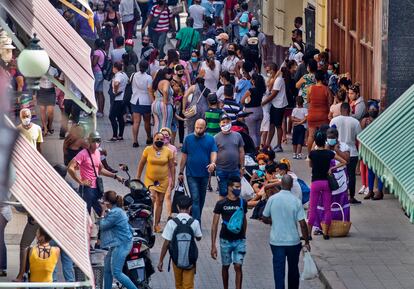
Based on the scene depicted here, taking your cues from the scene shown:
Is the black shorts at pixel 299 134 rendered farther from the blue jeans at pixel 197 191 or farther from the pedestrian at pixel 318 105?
the blue jeans at pixel 197 191

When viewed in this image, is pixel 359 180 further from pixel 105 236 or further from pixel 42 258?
pixel 42 258

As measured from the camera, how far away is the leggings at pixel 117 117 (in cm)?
2288

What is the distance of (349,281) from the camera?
13758 millimetres

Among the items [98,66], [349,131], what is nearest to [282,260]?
[349,131]

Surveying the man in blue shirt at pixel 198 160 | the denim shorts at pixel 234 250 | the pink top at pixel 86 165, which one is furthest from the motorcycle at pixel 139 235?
the man in blue shirt at pixel 198 160

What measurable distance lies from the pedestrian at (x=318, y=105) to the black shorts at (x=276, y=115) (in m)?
1.36

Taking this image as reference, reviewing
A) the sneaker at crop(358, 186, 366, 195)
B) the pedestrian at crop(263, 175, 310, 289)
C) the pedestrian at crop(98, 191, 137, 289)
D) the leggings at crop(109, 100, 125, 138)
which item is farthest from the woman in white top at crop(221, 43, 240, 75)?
the pedestrian at crop(98, 191, 137, 289)

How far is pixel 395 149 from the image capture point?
10594 mm

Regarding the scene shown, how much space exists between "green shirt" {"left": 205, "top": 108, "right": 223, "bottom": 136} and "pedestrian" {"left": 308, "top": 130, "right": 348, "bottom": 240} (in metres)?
2.68

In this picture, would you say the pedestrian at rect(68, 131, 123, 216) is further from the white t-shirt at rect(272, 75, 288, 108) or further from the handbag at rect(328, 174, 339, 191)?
the white t-shirt at rect(272, 75, 288, 108)

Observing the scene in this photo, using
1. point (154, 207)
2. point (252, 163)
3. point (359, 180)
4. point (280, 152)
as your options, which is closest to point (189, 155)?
point (154, 207)

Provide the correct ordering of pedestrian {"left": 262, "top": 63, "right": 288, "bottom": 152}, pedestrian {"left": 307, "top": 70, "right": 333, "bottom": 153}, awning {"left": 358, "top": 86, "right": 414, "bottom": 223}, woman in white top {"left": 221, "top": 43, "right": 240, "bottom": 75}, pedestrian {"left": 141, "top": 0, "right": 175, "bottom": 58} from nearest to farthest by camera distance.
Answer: awning {"left": 358, "top": 86, "right": 414, "bottom": 223}
pedestrian {"left": 307, "top": 70, "right": 333, "bottom": 153}
pedestrian {"left": 262, "top": 63, "right": 288, "bottom": 152}
woman in white top {"left": 221, "top": 43, "right": 240, "bottom": 75}
pedestrian {"left": 141, "top": 0, "right": 175, "bottom": 58}

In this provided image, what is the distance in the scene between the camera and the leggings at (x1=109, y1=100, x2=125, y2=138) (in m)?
22.9

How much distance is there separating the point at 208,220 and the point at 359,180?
3931mm
